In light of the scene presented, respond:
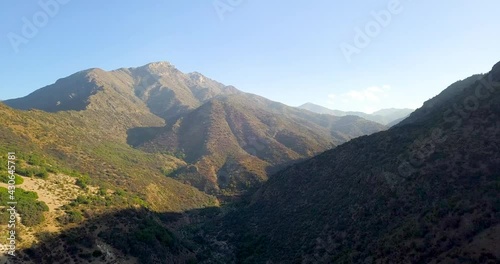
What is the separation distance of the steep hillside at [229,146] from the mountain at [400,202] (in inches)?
1935

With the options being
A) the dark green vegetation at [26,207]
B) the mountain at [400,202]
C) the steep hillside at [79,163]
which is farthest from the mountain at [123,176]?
the mountain at [400,202]

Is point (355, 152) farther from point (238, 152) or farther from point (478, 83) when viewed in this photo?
point (238, 152)

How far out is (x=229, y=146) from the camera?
15475 centimetres

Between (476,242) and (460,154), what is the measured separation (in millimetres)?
20313

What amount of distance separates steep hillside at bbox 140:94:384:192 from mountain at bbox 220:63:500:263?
1935 inches

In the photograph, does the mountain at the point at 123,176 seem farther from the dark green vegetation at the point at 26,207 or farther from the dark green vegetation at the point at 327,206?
the dark green vegetation at the point at 327,206

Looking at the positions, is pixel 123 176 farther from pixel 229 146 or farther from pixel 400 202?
pixel 229 146

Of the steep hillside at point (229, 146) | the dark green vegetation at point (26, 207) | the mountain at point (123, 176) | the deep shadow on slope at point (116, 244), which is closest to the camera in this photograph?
the deep shadow on slope at point (116, 244)

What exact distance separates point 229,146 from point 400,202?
11575 centimetres

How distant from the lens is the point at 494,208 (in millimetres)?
30469

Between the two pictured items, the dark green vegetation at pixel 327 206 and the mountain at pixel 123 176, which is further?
the mountain at pixel 123 176

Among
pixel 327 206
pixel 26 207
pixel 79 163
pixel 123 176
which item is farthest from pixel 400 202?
pixel 79 163

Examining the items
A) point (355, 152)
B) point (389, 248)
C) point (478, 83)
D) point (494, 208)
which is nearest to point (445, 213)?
point (494, 208)

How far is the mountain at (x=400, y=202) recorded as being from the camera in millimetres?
30656
